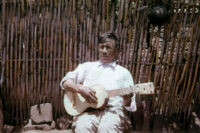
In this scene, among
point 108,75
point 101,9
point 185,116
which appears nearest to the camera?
point 108,75

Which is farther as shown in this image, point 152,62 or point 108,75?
point 152,62

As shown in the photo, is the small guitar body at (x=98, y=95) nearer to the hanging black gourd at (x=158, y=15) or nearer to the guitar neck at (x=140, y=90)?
the guitar neck at (x=140, y=90)

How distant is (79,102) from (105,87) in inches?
14.6

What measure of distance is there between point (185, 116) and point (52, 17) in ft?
9.09

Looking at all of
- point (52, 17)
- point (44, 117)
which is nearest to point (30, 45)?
point (52, 17)

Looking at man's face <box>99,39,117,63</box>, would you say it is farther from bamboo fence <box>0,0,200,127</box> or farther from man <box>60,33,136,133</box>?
bamboo fence <box>0,0,200,127</box>

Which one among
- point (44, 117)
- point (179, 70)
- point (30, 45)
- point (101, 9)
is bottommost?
point (44, 117)

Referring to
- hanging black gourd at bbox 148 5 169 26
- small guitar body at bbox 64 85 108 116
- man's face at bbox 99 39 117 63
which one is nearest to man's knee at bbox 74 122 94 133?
small guitar body at bbox 64 85 108 116

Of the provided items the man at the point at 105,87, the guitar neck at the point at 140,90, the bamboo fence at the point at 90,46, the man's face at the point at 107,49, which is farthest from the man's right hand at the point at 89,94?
the bamboo fence at the point at 90,46

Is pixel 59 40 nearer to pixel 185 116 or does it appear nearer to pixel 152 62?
pixel 152 62

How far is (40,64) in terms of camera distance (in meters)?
3.53

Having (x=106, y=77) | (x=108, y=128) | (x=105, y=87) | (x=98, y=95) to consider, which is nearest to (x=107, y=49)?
(x=106, y=77)

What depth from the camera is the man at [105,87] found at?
243 cm

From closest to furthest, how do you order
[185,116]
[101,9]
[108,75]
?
[108,75], [101,9], [185,116]
